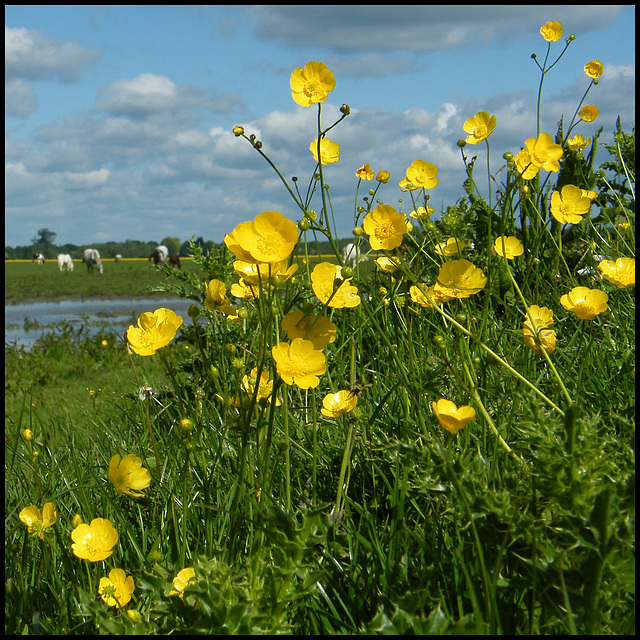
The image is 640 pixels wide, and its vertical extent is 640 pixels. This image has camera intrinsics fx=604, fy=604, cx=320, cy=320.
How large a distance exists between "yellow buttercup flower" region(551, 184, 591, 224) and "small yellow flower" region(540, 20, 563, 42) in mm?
751

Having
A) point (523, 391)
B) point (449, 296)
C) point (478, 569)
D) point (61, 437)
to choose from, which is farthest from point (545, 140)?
point (61, 437)

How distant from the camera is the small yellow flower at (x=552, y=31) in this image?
209 cm

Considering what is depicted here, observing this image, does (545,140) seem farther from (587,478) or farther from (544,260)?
(544,260)

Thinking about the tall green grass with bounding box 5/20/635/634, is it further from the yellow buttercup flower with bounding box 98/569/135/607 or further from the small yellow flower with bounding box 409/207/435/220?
the small yellow flower with bounding box 409/207/435/220

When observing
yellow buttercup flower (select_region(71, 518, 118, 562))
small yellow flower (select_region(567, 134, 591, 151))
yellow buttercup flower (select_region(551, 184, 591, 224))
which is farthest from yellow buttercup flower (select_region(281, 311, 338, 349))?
small yellow flower (select_region(567, 134, 591, 151))

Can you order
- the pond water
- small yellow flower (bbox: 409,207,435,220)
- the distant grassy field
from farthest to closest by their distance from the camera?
1. the distant grassy field
2. the pond water
3. small yellow flower (bbox: 409,207,435,220)

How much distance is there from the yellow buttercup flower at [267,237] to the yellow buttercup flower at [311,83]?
49 cm

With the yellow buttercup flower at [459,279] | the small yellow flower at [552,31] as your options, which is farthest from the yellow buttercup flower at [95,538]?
the small yellow flower at [552,31]

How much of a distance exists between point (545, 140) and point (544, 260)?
5.72 ft

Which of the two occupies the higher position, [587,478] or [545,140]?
[545,140]

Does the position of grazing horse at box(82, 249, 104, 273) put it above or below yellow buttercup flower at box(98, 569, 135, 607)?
above

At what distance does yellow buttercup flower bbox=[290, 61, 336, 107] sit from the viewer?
1341 mm

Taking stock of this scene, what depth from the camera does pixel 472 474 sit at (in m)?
0.96

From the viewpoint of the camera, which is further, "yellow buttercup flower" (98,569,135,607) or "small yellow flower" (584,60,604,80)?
"small yellow flower" (584,60,604,80)
